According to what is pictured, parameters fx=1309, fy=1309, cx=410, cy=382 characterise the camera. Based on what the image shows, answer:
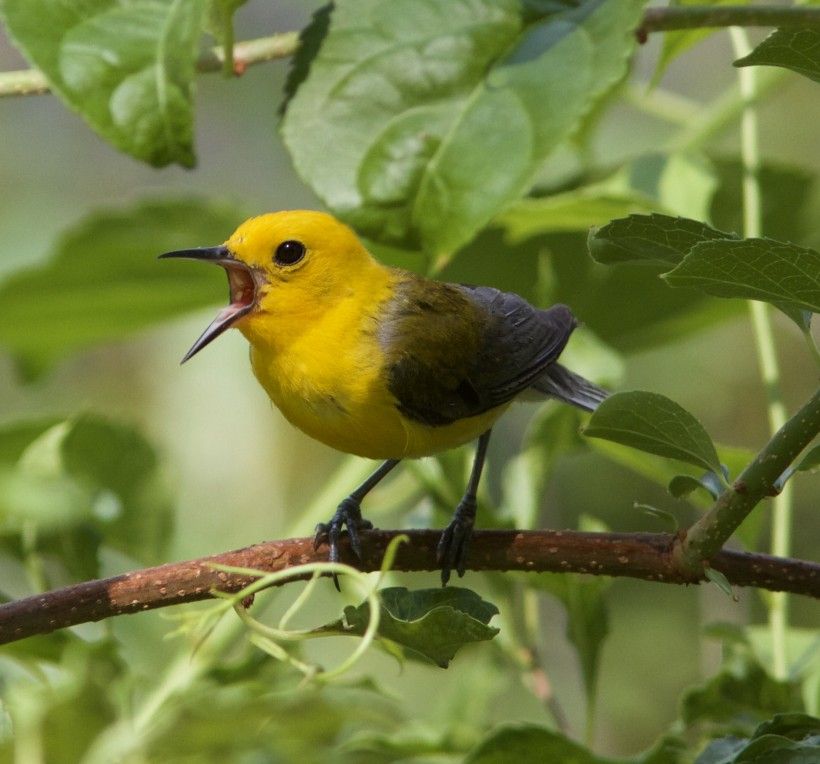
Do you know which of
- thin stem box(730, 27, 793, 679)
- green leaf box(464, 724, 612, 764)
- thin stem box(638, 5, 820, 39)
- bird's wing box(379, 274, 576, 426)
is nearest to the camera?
green leaf box(464, 724, 612, 764)

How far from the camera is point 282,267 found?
3100 mm

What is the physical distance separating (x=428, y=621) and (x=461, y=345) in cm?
157

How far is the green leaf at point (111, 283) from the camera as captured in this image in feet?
10.9

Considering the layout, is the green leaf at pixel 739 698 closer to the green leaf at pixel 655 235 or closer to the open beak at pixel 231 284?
the green leaf at pixel 655 235

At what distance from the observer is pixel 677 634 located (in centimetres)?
506

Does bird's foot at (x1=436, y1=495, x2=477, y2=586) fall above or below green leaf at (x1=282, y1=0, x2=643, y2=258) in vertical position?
below

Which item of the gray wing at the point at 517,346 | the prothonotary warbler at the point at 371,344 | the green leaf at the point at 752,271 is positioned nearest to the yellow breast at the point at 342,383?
the prothonotary warbler at the point at 371,344

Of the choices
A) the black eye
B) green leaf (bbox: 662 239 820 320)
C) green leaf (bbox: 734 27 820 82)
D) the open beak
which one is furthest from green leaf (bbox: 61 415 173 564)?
green leaf (bbox: 734 27 820 82)

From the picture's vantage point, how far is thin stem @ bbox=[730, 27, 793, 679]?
251 cm

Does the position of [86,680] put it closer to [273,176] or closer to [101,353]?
[101,353]

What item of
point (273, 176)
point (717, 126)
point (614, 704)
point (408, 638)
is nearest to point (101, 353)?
point (273, 176)

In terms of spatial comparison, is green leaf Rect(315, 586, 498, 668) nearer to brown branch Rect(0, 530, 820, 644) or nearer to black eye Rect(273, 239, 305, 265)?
brown branch Rect(0, 530, 820, 644)

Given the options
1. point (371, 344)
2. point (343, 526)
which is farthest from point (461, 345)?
point (343, 526)

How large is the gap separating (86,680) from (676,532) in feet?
3.28
